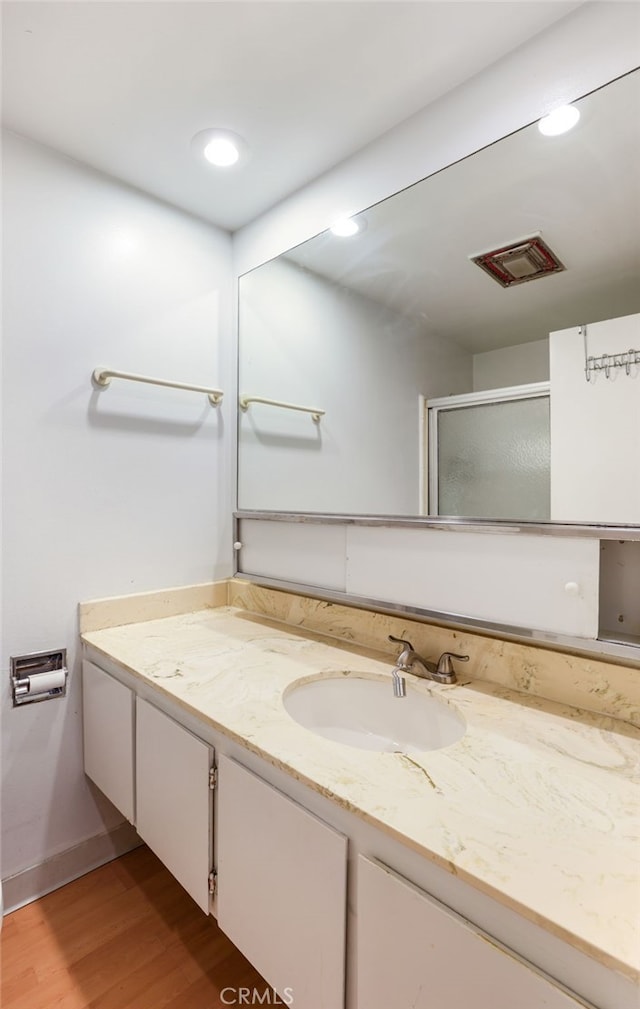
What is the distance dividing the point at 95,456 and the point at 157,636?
62cm

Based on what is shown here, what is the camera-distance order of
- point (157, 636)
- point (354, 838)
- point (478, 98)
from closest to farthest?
1. point (354, 838)
2. point (478, 98)
3. point (157, 636)

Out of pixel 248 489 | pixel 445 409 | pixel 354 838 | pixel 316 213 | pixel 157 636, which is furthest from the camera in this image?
pixel 248 489

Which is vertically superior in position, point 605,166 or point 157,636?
point 605,166

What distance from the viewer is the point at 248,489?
73.4 inches

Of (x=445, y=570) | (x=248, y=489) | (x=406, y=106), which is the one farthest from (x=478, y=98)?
(x=248, y=489)

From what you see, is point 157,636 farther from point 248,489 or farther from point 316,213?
point 316,213

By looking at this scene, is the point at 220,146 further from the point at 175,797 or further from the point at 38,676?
the point at 175,797

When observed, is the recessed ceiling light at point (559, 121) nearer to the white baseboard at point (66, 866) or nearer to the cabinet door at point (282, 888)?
the cabinet door at point (282, 888)

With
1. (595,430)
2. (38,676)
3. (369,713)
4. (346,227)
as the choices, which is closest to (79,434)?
(38,676)

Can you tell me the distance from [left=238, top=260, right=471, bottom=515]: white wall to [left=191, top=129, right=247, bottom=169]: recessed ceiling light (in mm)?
356

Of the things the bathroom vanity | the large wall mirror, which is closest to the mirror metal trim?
the large wall mirror

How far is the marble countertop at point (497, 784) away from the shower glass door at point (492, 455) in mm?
440

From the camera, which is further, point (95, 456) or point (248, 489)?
point (248, 489)

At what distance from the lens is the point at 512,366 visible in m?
1.14
